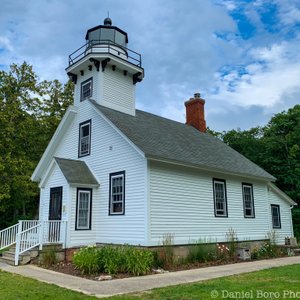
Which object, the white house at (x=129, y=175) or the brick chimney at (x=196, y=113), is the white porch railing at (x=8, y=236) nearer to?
the white house at (x=129, y=175)

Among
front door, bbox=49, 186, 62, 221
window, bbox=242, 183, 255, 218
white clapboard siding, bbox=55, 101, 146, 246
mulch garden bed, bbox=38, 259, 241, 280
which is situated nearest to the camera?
mulch garden bed, bbox=38, 259, 241, 280

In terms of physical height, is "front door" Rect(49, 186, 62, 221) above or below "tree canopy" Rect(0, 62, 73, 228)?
below

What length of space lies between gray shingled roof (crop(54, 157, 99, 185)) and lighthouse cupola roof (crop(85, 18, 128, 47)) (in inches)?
280

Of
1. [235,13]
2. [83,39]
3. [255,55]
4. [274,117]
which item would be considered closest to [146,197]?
[235,13]

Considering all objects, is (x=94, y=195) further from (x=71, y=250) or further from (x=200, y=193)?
(x=200, y=193)

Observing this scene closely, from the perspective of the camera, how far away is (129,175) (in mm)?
12883

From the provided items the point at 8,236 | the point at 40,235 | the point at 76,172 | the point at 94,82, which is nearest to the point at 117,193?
the point at 76,172

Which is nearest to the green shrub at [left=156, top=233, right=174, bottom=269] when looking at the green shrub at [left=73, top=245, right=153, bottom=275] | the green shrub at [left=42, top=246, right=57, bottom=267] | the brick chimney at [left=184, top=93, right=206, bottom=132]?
the green shrub at [left=73, top=245, right=153, bottom=275]

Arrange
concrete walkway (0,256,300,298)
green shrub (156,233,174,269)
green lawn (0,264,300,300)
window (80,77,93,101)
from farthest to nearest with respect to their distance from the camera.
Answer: window (80,77,93,101)
green shrub (156,233,174,269)
concrete walkway (0,256,300,298)
green lawn (0,264,300,300)

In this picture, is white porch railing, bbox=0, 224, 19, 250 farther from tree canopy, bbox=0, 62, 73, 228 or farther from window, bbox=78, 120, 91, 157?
tree canopy, bbox=0, 62, 73, 228

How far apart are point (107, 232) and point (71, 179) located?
258cm

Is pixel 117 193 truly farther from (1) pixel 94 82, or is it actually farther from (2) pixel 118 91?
(1) pixel 94 82

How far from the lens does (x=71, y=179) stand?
13445 millimetres

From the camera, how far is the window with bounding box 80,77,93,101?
16.8m
